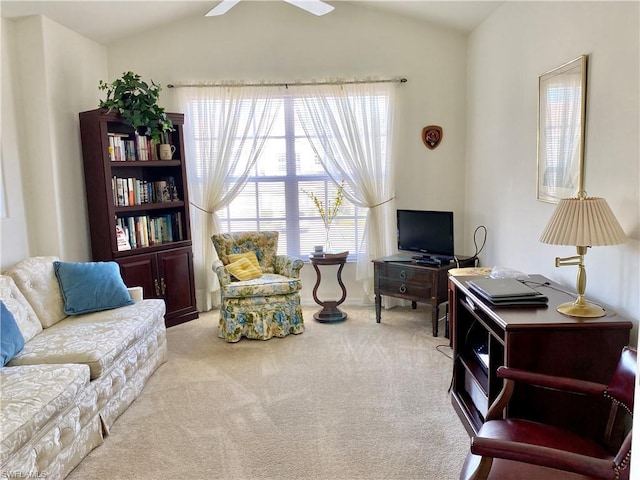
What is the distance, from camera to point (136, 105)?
4133 mm

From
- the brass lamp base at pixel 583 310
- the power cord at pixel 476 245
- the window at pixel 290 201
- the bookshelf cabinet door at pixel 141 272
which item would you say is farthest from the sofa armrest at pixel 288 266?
the brass lamp base at pixel 583 310

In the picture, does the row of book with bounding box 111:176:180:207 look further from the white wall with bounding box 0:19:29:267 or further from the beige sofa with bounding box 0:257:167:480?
the beige sofa with bounding box 0:257:167:480

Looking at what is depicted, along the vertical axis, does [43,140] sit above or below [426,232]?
above

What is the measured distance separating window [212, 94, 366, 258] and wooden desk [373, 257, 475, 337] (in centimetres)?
62

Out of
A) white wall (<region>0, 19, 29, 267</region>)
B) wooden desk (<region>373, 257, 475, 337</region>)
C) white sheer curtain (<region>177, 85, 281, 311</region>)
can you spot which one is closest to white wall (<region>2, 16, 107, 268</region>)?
white wall (<region>0, 19, 29, 267</region>)

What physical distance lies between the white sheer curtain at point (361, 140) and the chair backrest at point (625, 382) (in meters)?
3.23

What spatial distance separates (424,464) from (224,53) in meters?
3.99

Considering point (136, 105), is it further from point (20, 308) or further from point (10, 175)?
point (20, 308)

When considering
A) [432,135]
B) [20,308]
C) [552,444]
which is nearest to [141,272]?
[20,308]

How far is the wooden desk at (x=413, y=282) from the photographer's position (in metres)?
4.16

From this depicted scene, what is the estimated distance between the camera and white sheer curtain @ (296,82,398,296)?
4.80 metres

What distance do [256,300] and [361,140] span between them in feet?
6.06

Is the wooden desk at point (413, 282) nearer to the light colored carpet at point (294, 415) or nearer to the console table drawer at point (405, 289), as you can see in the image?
the console table drawer at point (405, 289)

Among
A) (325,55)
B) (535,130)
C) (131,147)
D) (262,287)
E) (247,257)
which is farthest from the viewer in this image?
(325,55)
